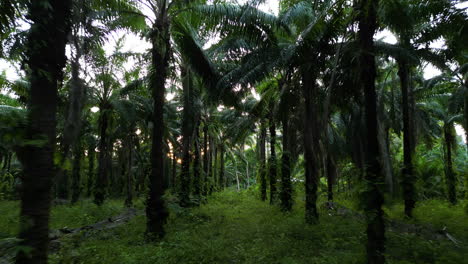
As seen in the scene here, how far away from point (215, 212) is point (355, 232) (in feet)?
21.0

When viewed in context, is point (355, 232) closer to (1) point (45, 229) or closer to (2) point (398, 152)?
(1) point (45, 229)

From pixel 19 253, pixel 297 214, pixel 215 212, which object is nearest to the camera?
pixel 19 253

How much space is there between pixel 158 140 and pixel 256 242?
4.26 m

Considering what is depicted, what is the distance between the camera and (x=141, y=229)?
1033 centimetres

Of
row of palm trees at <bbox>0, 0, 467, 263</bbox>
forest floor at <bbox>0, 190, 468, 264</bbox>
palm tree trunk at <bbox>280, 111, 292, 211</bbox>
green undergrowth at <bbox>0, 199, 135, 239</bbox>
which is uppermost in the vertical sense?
row of palm trees at <bbox>0, 0, 467, 263</bbox>

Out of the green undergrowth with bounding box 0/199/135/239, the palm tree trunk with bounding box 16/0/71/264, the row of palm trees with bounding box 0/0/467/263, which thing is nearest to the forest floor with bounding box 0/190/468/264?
the green undergrowth with bounding box 0/199/135/239

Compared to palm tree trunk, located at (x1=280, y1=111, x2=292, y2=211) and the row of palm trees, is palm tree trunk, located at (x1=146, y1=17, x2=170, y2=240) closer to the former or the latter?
the row of palm trees

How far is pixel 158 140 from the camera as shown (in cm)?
963

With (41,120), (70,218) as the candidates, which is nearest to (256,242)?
(41,120)

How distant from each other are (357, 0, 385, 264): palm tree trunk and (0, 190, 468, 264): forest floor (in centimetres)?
94

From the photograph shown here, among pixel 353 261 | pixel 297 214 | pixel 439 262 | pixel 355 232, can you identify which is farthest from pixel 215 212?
pixel 439 262

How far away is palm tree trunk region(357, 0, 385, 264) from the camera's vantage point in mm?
5750

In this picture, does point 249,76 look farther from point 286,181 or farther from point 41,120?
point 41,120

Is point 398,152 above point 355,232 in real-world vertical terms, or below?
above
